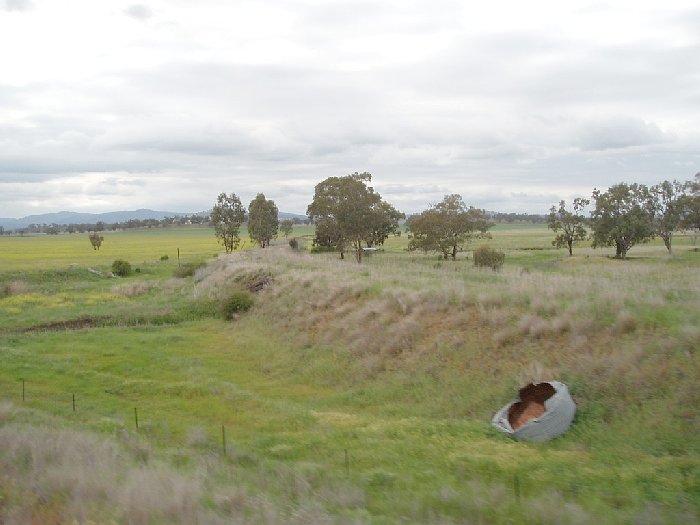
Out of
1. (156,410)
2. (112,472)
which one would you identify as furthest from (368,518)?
(156,410)

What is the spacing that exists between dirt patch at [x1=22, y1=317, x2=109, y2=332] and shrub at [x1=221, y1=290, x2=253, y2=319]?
6186mm

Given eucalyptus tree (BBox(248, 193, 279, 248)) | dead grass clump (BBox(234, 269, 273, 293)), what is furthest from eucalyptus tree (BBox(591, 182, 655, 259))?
eucalyptus tree (BBox(248, 193, 279, 248))

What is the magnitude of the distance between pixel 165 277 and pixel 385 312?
40170 millimetres

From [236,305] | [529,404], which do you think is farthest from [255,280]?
[529,404]

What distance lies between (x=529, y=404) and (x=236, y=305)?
70.4ft

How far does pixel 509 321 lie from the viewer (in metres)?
15.8

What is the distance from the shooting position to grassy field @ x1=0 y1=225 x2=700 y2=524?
7.30 metres

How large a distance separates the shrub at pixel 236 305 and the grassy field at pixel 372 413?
4349mm

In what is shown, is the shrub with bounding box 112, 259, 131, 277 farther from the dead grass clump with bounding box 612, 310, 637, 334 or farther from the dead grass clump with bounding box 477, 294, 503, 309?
the dead grass clump with bounding box 612, 310, 637, 334

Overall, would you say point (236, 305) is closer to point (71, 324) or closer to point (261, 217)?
point (71, 324)

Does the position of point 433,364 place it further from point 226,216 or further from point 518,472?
point 226,216

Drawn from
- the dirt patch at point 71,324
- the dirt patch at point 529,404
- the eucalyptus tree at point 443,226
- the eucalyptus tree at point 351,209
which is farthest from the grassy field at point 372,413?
the eucalyptus tree at point 443,226

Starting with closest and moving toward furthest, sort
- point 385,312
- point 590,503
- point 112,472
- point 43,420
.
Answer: point 590,503, point 112,472, point 43,420, point 385,312

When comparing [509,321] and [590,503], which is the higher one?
[509,321]
